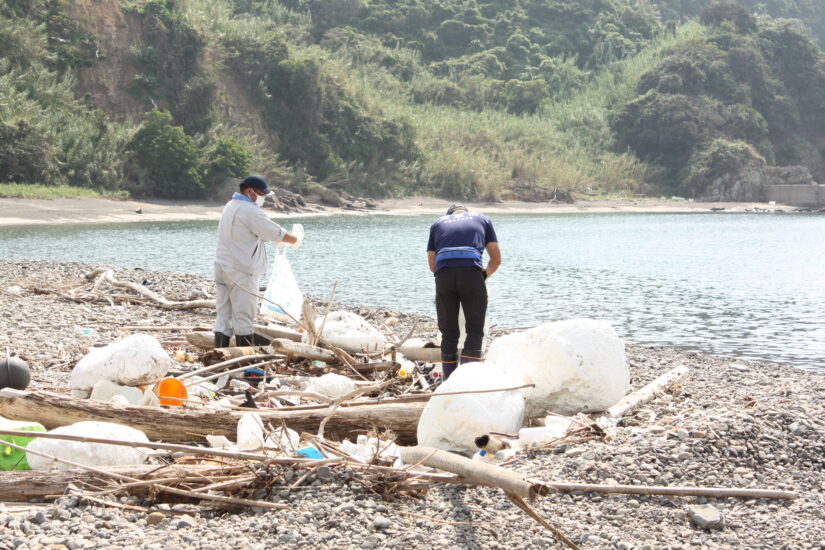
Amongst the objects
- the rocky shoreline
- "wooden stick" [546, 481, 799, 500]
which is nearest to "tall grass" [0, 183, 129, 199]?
the rocky shoreline

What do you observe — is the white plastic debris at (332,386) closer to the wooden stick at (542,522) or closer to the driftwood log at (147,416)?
the driftwood log at (147,416)

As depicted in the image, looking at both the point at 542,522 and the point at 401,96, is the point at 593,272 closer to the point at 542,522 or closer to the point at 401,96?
the point at 542,522

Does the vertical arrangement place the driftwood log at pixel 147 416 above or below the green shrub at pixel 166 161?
below

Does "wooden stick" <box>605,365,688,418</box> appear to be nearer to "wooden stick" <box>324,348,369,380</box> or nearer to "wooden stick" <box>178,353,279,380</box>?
"wooden stick" <box>324,348,369,380</box>

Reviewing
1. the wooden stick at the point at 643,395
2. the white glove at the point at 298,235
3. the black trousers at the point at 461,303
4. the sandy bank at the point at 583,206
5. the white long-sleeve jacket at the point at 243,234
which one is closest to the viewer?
the wooden stick at the point at 643,395

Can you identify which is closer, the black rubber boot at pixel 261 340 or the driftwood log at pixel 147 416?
the driftwood log at pixel 147 416

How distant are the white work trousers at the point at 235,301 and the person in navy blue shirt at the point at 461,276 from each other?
6.05 ft

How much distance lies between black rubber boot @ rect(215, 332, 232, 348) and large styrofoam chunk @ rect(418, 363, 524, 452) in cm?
295

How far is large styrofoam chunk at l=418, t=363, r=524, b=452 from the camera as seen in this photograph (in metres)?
5.40

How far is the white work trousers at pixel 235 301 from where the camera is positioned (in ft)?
25.8

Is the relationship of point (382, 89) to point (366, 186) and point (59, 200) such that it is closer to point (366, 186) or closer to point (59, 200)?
point (366, 186)

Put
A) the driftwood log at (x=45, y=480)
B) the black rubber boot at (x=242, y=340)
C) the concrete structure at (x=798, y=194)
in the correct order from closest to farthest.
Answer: the driftwood log at (x=45, y=480), the black rubber boot at (x=242, y=340), the concrete structure at (x=798, y=194)

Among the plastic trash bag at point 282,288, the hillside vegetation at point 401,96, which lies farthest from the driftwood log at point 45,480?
the hillside vegetation at point 401,96

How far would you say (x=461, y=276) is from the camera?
685 cm
